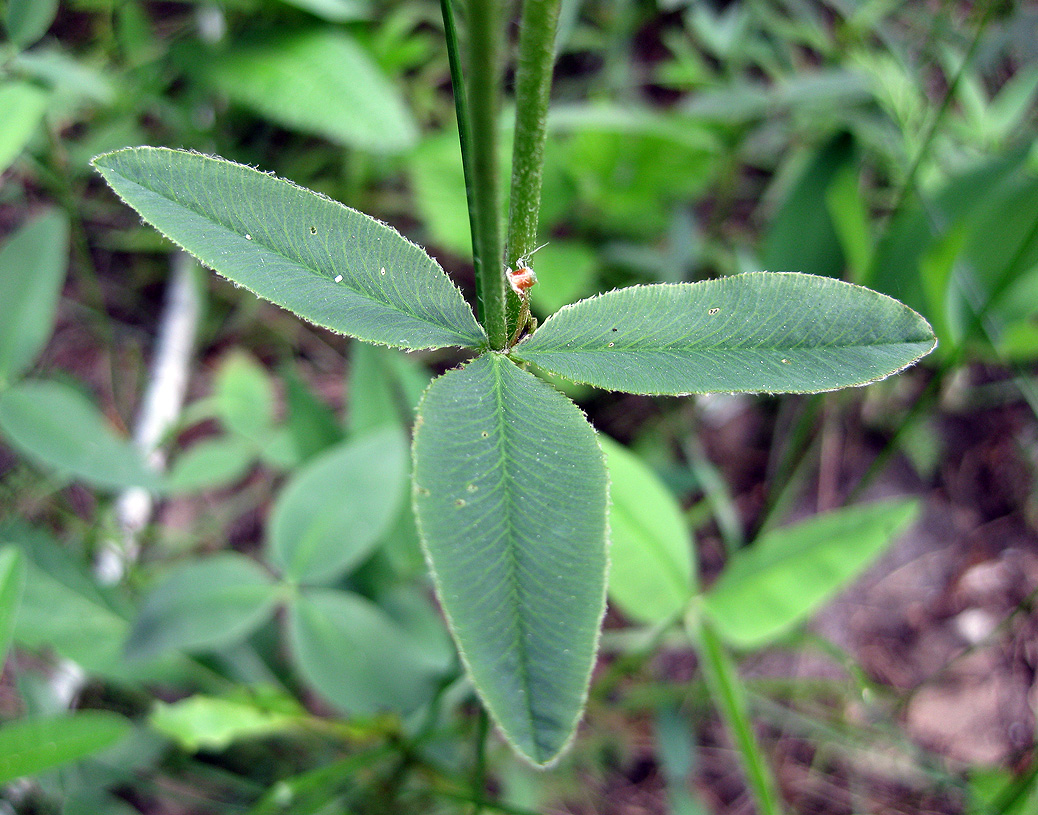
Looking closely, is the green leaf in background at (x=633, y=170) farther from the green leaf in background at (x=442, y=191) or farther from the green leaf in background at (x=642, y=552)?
the green leaf in background at (x=642, y=552)

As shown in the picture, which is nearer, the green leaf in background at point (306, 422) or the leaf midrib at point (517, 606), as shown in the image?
the leaf midrib at point (517, 606)

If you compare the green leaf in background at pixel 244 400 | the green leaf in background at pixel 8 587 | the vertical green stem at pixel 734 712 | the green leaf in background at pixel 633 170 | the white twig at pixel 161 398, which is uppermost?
the green leaf in background at pixel 633 170

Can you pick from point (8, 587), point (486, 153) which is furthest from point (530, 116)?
point (8, 587)

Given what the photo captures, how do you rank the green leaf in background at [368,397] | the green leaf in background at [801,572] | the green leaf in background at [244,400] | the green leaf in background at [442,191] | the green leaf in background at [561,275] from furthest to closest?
the green leaf in background at [442,191] → the green leaf in background at [561,275] → the green leaf in background at [244,400] → the green leaf in background at [368,397] → the green leaf in background at [801,572]

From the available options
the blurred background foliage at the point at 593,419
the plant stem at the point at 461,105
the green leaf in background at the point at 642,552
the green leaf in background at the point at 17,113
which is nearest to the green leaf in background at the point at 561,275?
the blurred background foliage at the point at 593,419

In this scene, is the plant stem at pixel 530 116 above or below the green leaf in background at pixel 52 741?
above

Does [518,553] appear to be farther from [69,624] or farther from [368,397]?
[69,624]

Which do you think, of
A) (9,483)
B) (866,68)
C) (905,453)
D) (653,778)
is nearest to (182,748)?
(9,483)

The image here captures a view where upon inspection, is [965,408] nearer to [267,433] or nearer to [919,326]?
[919,326]
